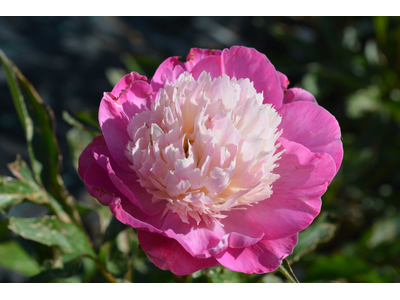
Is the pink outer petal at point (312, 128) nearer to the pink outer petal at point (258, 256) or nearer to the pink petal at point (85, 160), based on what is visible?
the pink outer petal at point (258, 256)

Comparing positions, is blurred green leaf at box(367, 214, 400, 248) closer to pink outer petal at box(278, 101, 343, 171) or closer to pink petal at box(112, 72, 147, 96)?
pink outer petal at box(278, 101, 343, 171)

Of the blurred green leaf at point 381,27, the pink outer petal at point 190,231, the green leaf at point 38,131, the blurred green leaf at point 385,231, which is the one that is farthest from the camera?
the blurred green leaf at point 381,27

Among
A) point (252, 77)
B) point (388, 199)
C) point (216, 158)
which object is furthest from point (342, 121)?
point (216, 158)

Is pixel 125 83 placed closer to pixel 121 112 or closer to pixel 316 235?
pixel 121 112

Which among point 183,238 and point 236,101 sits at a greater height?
point 236,101

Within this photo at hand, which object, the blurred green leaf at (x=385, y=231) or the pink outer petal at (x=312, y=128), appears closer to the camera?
the pink outer petal at (x=312, y=128)

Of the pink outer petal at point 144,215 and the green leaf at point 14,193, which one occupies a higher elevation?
the pink outer petal at point 144,215

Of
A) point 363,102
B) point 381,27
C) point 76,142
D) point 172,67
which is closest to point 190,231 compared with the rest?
point 172,67

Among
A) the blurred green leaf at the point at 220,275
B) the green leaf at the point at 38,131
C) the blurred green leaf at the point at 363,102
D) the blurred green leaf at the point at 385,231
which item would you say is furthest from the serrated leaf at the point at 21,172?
the blurred green leaf at the point at 363,102

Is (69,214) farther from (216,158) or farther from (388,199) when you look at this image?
(388,199)
